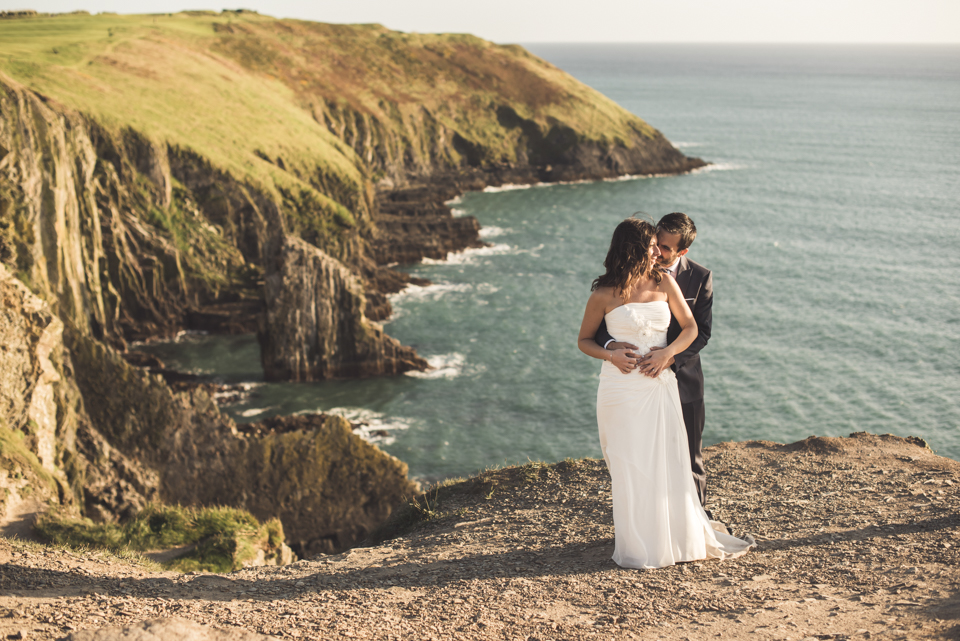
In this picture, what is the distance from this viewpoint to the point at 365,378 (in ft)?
130

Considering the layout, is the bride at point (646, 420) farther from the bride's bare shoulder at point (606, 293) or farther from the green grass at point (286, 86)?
the green grass at point (286, 86)

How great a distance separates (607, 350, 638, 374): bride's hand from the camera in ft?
27.7

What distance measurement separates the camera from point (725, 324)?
47.5 m

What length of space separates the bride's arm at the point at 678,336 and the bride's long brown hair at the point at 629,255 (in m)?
0.43

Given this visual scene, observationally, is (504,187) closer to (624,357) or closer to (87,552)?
Answer: (87,552)

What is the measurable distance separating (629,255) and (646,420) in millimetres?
1875

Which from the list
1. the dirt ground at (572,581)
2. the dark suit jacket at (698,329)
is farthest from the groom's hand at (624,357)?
the dirt ground at (572,581)

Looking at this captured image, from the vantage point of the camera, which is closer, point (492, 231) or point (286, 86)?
point (492, 231)

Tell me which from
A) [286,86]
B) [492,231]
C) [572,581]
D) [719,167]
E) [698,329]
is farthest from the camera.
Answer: [719,167]

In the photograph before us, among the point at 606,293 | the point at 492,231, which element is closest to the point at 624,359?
A: the point at 606,293

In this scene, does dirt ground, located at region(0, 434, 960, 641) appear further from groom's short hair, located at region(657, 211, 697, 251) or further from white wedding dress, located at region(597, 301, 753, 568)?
groom's short hair, located at region(657, 211, 697, 251)

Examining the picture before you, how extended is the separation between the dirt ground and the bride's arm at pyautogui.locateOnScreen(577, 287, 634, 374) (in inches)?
95.1

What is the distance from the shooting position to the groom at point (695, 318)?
28.7 ft

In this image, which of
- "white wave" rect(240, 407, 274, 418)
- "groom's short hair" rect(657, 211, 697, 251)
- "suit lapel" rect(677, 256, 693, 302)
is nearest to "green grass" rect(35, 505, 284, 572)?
"suit lapel" rect(677, 256, 693, 302)
